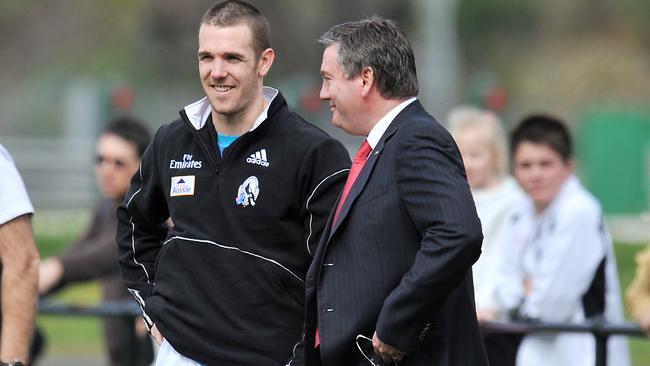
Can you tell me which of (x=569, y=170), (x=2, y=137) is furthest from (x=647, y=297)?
(x=2, y=137)

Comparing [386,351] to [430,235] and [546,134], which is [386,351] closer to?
[430,235]

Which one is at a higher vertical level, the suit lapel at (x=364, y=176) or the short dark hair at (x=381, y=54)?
the short dark hair at (x=381, y=54)

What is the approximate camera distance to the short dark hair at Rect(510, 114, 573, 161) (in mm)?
7188

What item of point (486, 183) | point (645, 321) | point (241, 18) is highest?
point (241, 18)

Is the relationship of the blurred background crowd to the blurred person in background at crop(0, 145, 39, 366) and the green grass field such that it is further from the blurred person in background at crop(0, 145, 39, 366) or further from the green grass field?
the blurred person in background at crop(0, 145, 39, 366)

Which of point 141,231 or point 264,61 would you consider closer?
point 264,61

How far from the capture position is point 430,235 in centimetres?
449

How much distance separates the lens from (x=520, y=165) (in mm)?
7262

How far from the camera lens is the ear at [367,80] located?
15.6 ft

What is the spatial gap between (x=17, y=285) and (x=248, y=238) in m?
1.24

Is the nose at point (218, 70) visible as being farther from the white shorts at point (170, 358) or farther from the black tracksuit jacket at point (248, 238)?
the white shorts at point (170, 358)

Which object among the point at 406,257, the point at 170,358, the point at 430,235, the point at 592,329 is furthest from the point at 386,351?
the point at 592,329

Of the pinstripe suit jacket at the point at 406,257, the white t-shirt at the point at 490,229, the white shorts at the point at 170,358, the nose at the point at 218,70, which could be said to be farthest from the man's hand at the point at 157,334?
the white t-shirt at the point at 490,229

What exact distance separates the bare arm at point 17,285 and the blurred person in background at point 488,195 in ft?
7.95
